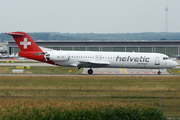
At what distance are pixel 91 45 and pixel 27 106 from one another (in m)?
77.8

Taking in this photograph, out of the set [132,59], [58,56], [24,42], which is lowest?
[132,59]

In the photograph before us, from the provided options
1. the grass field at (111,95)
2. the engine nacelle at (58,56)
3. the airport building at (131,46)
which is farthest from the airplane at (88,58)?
the airport building at (131,46)

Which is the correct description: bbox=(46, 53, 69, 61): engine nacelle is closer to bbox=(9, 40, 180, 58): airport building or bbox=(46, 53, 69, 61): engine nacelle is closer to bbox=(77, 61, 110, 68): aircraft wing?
bbox=(77, 61, 110, 68): aircraft wing

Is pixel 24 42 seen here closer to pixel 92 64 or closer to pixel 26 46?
pixel 26 46

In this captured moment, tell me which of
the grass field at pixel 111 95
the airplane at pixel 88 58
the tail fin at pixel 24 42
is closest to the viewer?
the grass field at pixel 111 95

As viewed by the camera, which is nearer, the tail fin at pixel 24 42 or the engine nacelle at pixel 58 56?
Result: the engine nacelle at pixel 58 56

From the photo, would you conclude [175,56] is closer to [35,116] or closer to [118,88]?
[118,88]

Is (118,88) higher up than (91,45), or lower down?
lower down

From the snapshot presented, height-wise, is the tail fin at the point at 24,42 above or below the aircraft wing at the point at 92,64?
above

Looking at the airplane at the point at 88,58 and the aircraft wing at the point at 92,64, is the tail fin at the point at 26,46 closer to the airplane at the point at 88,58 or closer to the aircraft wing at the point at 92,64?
the airplane at the point at 88,58

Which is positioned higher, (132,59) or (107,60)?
(132,59)

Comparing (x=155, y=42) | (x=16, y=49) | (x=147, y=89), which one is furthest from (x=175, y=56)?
(x=147, y=89)

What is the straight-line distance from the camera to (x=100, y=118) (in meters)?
17.3

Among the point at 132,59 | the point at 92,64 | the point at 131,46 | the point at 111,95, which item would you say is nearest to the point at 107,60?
the point at 92,64
